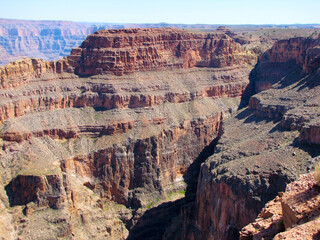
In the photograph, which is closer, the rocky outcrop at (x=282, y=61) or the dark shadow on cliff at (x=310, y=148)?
the dark shadow on cliff at (x=310, y=148)

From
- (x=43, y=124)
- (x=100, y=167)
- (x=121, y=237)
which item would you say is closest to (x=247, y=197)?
(x=121, y=237)

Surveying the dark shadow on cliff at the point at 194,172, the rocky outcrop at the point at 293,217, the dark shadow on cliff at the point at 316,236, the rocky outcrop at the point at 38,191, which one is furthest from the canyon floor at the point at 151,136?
the dark shadow on cliff at the point at 316,236

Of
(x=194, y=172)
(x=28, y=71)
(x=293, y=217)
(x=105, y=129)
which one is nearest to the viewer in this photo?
(x=293, y=217)

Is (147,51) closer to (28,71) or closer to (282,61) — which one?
(28,71)

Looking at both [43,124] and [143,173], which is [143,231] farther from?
[43,124]

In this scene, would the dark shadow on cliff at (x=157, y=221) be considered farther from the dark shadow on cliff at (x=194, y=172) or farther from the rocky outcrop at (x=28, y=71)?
the rocky outcrop at (x=28, y=71)

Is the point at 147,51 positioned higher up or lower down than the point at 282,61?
higher up

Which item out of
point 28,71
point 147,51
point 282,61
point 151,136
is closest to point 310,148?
Result: point 151,136
